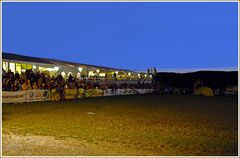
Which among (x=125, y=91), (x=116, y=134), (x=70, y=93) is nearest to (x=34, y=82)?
(x=70, y=93)

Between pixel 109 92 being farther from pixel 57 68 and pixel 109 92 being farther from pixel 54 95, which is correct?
pixel 54 95

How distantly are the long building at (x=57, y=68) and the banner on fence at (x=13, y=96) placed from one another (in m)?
3.81

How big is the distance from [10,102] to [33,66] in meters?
8.70

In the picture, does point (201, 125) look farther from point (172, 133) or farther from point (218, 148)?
point (218, 148)

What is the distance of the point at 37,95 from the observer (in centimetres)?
2541

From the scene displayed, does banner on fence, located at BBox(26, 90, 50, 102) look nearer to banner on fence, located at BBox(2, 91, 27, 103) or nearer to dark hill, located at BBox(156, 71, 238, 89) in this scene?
banner on fence, located at BBox(2, 91, 27, 103)

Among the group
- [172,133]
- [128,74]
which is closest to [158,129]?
[172,133]

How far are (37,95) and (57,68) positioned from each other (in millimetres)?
9333

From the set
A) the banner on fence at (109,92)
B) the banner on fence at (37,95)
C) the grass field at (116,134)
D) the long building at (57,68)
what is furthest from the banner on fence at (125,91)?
the grass field at (116,134)

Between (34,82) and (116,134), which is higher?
(34,82)

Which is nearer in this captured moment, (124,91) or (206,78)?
(124,91)

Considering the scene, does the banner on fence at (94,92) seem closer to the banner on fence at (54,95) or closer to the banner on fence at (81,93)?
the banner on fence at (81,93)

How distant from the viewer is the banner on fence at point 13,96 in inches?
897

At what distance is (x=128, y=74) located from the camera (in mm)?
45906
